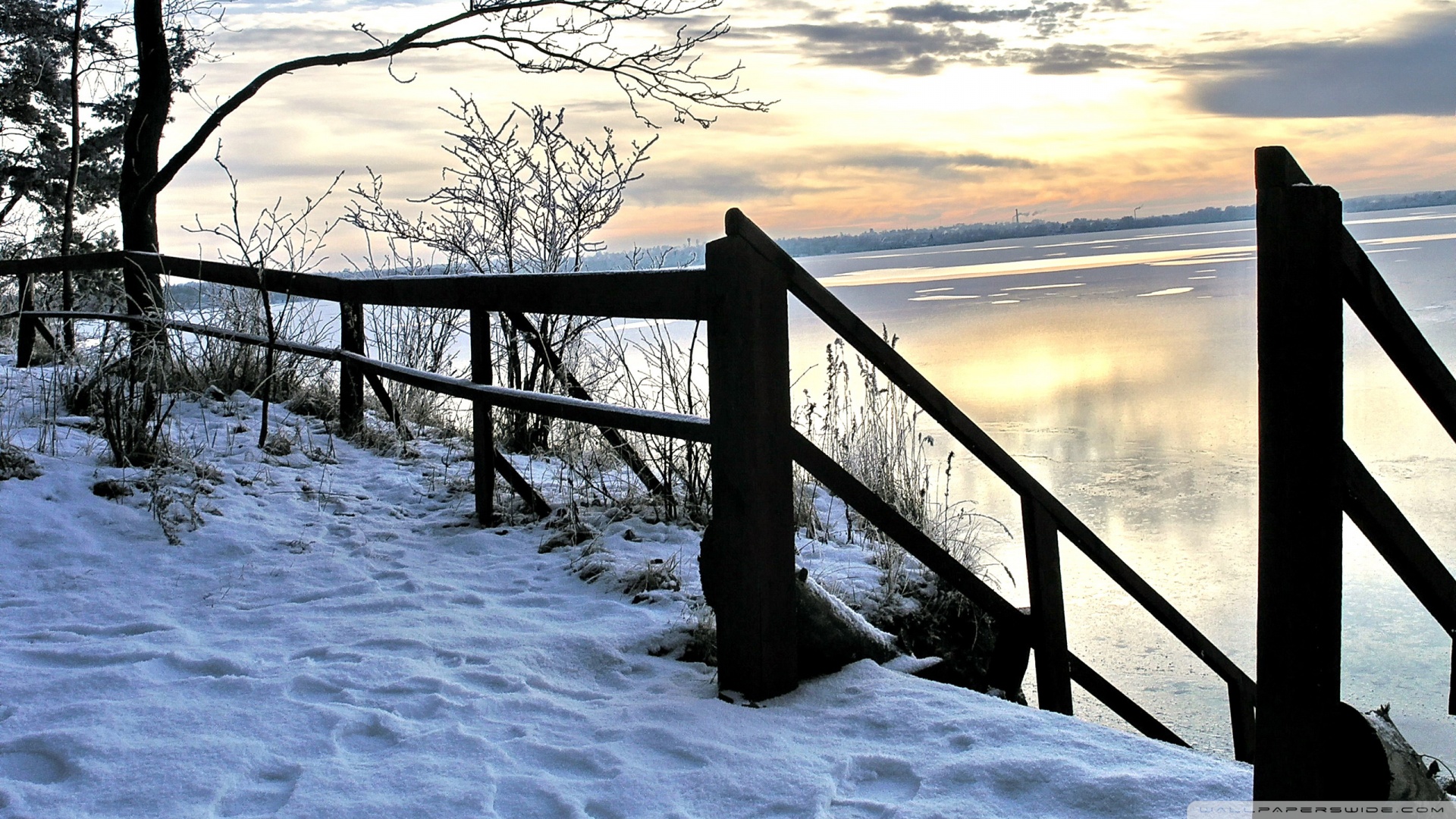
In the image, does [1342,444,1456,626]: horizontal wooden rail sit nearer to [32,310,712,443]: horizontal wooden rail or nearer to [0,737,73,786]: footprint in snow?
[32,310,712,443]: horizontal wooden rail

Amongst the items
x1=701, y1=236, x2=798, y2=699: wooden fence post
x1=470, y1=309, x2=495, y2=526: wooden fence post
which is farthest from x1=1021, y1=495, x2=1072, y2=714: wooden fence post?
x1=470, y1=309, x2=495, y2=526: wooden fence post

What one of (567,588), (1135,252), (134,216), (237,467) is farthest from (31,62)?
(1135,252)

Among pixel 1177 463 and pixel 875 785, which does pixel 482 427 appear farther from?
pixel 1177 463

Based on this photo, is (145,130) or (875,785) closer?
(875,785)

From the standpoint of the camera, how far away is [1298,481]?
196 centimetres

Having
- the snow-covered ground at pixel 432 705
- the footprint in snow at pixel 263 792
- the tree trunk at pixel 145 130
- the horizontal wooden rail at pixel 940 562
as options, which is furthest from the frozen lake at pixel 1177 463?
the tree trunk at pixel 145 130

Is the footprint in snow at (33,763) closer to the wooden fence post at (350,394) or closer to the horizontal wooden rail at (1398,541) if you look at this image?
the horizontal wooden rail at (1398,541)

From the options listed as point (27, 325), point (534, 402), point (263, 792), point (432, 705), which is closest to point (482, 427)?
point (534, 402)

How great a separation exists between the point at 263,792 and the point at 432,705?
559 mm

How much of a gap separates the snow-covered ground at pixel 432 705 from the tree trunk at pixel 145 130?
5750mm

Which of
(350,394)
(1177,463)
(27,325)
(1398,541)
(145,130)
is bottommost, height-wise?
(1177,463)

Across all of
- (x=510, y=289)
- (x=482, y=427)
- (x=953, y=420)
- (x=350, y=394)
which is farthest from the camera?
(x=350, y=394)

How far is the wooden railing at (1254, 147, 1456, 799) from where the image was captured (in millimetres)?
1896

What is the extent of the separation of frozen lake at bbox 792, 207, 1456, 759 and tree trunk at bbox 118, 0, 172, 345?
781 centimetres
